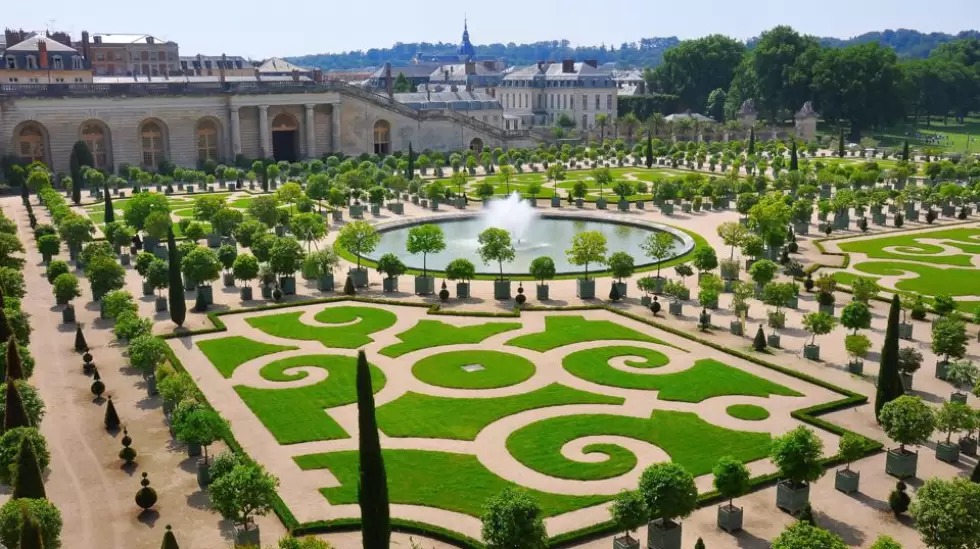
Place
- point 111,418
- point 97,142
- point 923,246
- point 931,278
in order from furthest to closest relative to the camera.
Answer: point 97,142
point 923,246
point 931,278
point 111,418

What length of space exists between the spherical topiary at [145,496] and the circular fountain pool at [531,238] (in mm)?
30802

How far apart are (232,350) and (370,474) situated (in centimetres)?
2183

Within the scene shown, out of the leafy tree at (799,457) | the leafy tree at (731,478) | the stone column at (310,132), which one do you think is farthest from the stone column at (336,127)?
the leafy tree at (731,478)

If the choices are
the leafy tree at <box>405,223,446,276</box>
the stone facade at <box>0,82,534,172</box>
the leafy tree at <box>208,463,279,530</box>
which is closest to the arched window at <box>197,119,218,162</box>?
the stone facade at <box>0,82,534,172</box>

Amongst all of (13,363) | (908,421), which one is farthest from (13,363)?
(908,421)

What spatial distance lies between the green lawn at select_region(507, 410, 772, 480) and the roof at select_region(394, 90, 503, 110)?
332ft

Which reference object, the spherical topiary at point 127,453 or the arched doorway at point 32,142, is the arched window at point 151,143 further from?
the spherical topiary at point 127,453

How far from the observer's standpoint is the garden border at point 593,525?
2645 cm

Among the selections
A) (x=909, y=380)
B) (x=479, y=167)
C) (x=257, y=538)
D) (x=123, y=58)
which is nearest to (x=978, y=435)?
(x=909, y=380)

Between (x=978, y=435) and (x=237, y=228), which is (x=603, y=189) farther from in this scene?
(x=978, y=435)

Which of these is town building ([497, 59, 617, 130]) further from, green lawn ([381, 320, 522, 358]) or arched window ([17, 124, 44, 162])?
green lawn ([381, 320, 522, 358])

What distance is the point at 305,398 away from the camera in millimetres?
36719

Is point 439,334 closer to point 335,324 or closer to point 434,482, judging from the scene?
point 335,324

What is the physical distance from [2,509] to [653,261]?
42.9 metres
